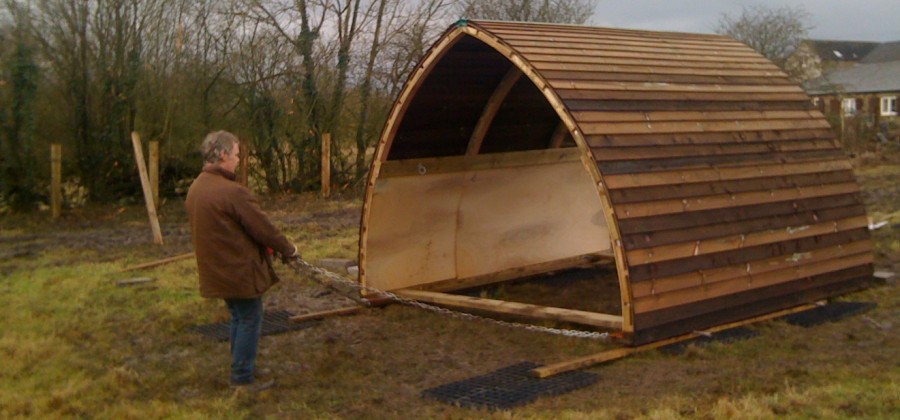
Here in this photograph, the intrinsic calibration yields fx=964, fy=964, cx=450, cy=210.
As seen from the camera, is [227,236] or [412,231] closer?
[227,236]

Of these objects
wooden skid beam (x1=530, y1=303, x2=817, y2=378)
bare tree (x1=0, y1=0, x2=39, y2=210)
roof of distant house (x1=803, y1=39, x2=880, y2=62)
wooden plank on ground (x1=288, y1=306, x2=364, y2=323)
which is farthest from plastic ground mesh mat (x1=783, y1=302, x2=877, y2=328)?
roof of distant house (x1=803, y1=39, x2=880, y2=62)

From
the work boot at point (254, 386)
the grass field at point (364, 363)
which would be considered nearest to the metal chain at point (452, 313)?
the grass field at point (364, 363)

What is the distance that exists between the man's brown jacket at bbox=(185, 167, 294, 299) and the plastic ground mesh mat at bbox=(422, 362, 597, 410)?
1.46m

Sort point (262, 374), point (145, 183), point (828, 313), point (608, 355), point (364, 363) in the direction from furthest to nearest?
point (145, 183)
point (828, 313)
point (364, 363)
point (608, 355)
point (262, 374)

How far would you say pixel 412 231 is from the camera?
1015cm

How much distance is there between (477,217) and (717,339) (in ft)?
12.1

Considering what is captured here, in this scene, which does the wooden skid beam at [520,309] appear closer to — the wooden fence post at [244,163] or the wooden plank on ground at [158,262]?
the wooden plank on ground at [158,262]

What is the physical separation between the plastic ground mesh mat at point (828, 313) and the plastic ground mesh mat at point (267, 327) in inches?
171

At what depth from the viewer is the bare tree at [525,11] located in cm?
2956

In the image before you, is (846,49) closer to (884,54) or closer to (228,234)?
(884,54)

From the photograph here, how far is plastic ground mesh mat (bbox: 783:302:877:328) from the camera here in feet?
27.4

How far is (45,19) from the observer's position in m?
18.8

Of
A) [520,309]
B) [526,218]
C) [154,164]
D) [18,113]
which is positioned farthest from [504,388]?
[18,113]

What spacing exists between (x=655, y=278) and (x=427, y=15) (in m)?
19.8
